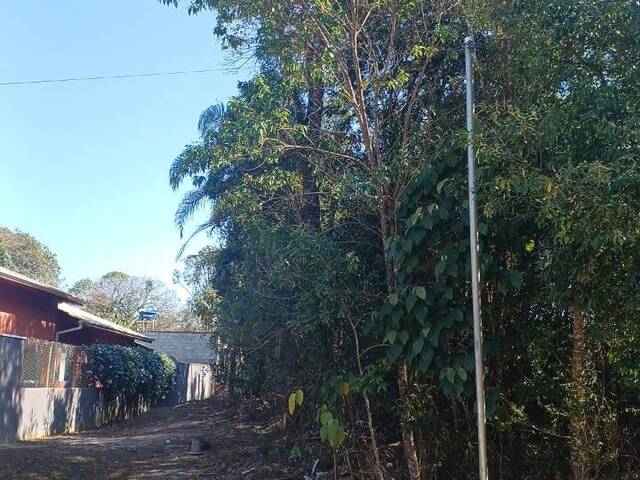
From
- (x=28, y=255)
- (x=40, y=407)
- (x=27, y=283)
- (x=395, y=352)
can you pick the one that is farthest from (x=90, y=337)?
(x=28, y=255)

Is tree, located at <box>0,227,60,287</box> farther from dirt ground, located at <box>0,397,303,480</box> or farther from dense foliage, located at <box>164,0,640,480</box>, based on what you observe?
dense foliage, located at <box>164,0,640,480</box>

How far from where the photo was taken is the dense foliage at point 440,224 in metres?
5.52

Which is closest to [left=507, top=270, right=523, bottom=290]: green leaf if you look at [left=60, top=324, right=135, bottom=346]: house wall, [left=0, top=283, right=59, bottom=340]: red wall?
[left=0, top=283, right=59, bottom=340]: red wall

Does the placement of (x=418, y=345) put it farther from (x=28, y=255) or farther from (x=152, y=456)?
(x=28, y=255)

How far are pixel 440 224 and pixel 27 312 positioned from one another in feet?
52.8

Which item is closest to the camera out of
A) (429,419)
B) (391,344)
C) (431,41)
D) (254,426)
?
(391,344)

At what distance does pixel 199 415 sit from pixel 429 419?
15.6m

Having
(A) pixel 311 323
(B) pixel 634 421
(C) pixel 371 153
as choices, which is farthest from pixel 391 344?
(B) pixel 634 421

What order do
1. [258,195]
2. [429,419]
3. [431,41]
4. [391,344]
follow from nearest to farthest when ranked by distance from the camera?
[391,344], [429,419], [431,41], [258,195]

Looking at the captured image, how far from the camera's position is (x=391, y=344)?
21.3 ft

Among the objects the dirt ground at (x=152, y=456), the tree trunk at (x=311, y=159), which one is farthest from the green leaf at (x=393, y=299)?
the dirt ground at (x=152, y=456)

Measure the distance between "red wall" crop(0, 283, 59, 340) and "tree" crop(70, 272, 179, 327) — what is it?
31648 mm

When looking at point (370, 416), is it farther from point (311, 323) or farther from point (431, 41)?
point (431, 41)

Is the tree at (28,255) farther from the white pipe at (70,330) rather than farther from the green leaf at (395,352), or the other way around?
the green leaf at (395,352)
